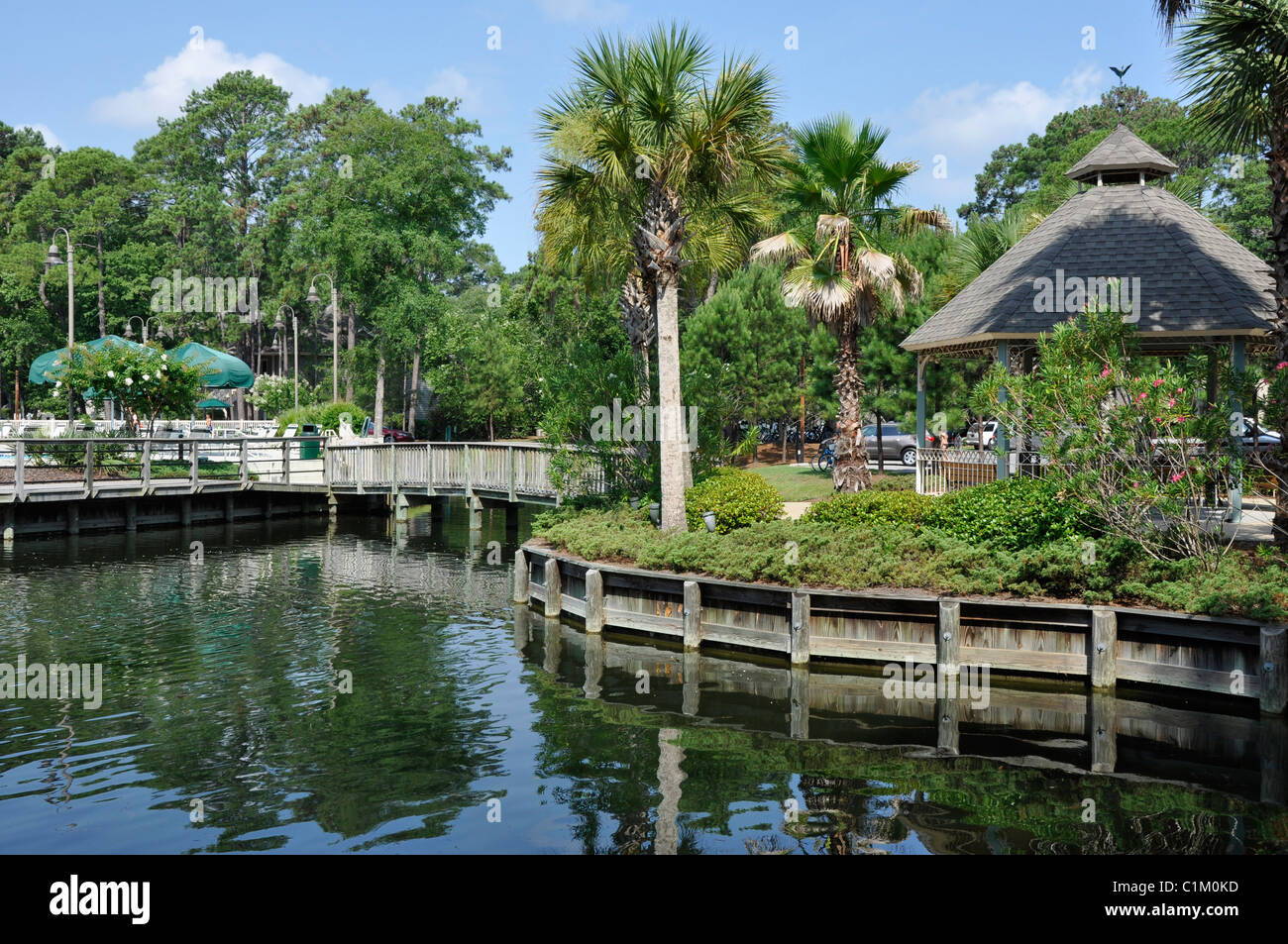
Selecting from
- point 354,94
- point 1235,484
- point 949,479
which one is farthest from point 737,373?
point 354,94

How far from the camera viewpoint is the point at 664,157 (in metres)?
19.7

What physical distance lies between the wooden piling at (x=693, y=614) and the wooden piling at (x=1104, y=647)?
605 centimetres

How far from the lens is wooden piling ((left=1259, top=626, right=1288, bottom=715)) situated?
13.0 metres

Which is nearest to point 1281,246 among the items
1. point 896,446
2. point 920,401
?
point 920,401

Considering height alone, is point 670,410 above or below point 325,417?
below

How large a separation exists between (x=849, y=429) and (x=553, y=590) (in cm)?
866

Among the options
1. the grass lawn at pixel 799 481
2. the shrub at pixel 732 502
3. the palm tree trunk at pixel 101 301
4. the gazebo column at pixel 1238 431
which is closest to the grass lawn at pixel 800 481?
the grass lawn at pixel 799 481

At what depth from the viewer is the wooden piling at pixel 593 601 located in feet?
61.7

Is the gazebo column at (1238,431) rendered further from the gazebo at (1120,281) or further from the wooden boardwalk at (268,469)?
the wooden boardwalk at (268,469)

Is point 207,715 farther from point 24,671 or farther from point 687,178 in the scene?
point 687,178

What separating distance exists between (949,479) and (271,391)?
48.3m

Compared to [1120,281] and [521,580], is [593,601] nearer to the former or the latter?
[521,580]

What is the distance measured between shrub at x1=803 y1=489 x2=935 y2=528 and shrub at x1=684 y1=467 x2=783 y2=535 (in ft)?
3.08

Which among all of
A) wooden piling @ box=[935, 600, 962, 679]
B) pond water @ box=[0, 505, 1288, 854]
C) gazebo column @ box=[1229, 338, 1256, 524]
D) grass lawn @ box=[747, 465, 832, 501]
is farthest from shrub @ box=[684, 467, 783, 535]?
grass lawn @ box=[747, 465, 832, 501]
